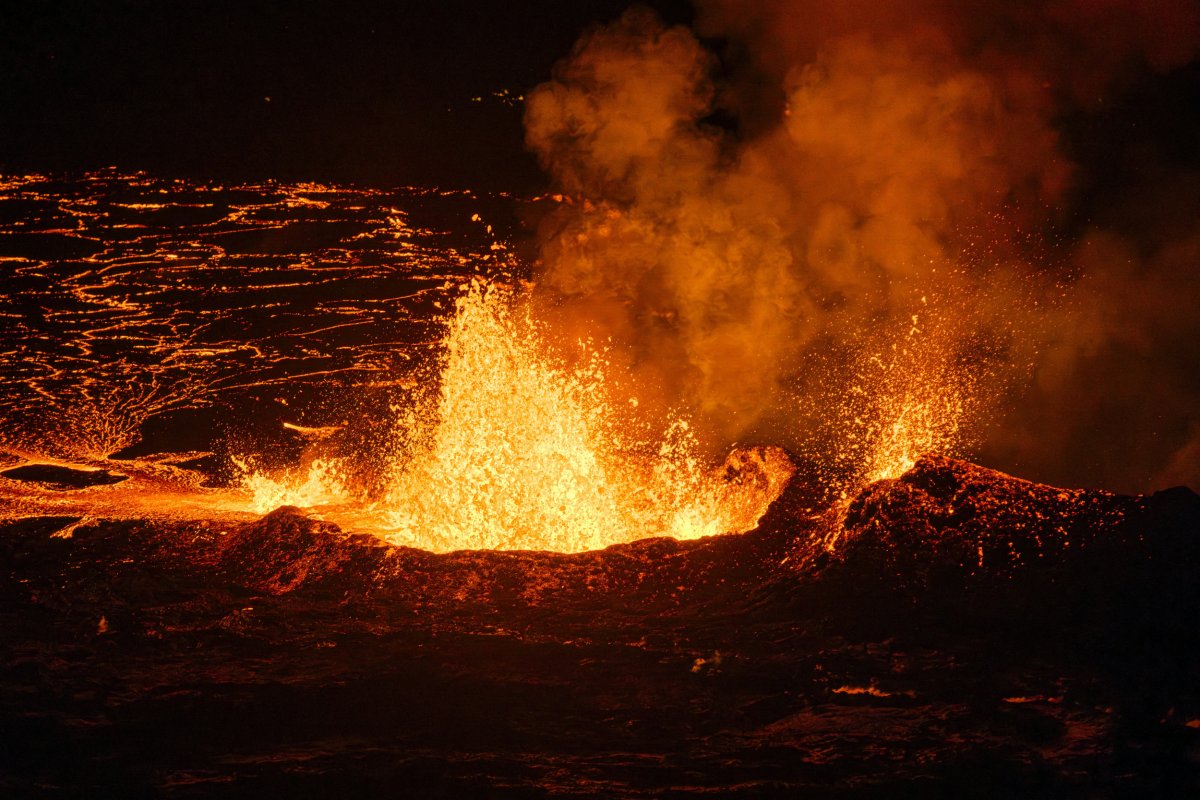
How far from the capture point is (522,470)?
360 inches

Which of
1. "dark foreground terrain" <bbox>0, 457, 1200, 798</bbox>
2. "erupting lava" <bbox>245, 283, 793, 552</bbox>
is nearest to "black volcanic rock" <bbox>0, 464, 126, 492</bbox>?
"erupting lava" <bbox>245, 283, 793, 552</bbox>

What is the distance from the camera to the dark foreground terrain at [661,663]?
13.6 feet

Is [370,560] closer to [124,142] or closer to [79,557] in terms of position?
[79,557]

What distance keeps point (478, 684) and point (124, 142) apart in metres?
7.57

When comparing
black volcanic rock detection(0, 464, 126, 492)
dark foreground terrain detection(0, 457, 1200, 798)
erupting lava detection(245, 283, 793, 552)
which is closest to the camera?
dark foreground terrain detection(0, 457, 1200, 798)

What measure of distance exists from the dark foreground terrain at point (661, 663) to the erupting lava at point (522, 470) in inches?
68.9

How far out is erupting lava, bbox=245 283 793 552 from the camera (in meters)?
8.14

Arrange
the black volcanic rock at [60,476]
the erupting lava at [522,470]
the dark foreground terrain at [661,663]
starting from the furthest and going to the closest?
1. the black volcanic rock at [60,476]
2. the erupting lava at [522,470]
3. the dark foreground terrain at [661,663]

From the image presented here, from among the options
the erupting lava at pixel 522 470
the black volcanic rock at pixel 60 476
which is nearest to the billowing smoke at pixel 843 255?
the erupting lava at pixel 522 470

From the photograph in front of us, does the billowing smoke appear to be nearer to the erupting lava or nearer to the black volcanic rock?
the erupting lava

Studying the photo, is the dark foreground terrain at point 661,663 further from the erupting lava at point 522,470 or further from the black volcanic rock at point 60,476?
the black volcanic rock at point 60,476

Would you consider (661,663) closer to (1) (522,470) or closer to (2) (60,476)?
(1) (522,470)

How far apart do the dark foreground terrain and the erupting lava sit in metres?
1.75

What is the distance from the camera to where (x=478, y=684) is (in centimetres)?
486
